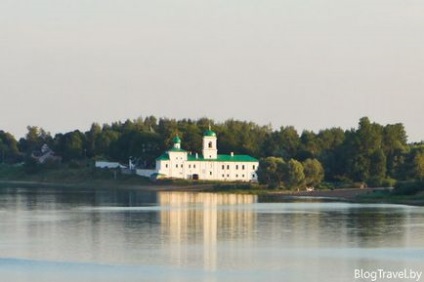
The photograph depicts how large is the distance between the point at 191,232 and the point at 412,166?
55044mm

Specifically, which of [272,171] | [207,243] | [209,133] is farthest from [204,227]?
[209,133]

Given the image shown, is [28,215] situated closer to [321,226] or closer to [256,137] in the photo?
[321,226]

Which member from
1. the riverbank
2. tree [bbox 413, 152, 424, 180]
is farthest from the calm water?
tree [bbox 413, 152, 424, 180]

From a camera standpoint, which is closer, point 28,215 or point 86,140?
point 28,215

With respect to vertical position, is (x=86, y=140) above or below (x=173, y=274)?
above

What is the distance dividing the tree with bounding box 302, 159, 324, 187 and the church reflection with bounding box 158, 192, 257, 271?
27167mm

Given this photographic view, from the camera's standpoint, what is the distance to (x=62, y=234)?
49.8 meters

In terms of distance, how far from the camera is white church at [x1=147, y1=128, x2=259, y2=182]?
12575cm

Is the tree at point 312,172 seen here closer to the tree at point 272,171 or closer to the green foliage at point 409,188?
the tree at point 272,171

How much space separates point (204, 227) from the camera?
54.3 m

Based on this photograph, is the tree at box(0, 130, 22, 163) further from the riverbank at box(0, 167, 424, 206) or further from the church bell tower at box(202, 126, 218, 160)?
the church bell tower at box(202, 126, 218, 160)

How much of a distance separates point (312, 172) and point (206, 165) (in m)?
23.1

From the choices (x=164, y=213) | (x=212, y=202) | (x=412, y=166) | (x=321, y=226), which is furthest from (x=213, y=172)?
(x=321, y=226)

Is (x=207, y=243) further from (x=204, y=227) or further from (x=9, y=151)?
(x=9, y=151)
